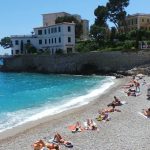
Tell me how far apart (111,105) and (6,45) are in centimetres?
10937

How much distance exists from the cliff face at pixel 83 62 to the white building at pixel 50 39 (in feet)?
13.2

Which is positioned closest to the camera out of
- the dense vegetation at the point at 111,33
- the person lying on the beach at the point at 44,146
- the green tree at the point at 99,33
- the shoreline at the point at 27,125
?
the person lying on the beach at the point at 44,146

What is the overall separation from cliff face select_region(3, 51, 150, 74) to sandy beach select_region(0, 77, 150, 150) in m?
33.6

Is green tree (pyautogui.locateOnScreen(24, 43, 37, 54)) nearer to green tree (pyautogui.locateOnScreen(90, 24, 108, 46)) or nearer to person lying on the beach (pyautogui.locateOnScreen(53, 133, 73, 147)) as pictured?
green tree (pyautogui.locateOnScreen(90, 24, 108, 46))

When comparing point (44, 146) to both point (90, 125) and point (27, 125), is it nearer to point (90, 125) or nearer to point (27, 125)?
point (90, 125)

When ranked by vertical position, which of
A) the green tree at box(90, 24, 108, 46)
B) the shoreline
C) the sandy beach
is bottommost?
the shoreline

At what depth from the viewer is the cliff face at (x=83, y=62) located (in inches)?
2460

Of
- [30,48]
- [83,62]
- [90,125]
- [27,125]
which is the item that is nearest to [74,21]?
[30,48]

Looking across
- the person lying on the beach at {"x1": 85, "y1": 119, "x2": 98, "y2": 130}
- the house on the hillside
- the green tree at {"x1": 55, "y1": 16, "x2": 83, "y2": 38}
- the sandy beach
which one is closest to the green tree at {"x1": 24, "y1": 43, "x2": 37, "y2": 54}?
the house on the hillside

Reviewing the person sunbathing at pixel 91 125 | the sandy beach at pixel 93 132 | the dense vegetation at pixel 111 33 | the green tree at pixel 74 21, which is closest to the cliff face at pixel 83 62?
the dense vegetation at pixel 111 33

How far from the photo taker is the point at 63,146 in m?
17.9

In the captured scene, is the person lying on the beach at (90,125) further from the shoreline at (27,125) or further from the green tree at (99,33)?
the green tree at (99,33)

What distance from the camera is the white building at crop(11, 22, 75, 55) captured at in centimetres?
7750

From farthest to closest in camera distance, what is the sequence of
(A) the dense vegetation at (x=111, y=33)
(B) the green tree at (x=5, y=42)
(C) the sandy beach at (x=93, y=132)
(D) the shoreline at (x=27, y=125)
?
(B) the green tree at (x=5, y=42) → (A) the dense vegetation at (x=111, y=33) → (D) the shoreline at (x=27, y=125) → (C) the sandy beach at (x=93, y=132)
